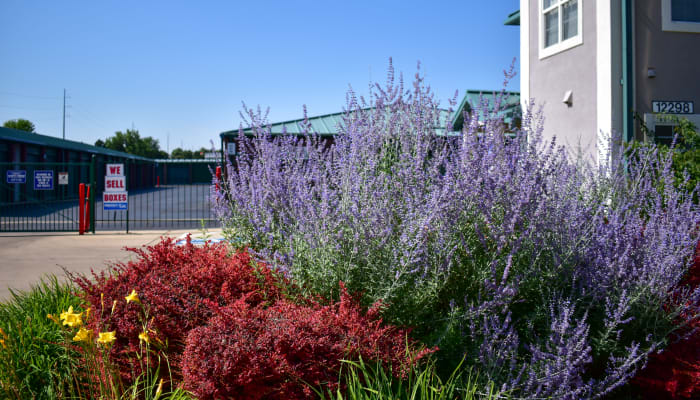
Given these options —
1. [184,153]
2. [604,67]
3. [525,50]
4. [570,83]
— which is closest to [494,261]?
[604,67]

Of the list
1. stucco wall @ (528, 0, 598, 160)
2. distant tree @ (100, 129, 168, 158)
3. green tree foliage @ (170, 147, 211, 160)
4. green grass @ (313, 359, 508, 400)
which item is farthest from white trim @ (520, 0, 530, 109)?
green tree foliage @ (170, 147, 211, 160)

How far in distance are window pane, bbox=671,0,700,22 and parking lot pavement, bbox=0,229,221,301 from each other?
8.61 metres

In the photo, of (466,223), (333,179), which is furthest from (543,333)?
(333,179)

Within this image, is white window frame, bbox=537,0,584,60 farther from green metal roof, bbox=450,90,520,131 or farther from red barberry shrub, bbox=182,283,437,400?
red barberry shrub, bbox=182,283,437,400

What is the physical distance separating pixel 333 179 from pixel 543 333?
1.54m

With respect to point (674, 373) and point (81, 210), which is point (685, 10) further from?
point (81, 210)

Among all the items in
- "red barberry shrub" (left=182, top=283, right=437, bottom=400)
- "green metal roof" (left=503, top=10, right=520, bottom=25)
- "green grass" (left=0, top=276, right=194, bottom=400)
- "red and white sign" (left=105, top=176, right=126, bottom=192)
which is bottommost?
"green grass" (left=0, top=276, right=194, bottom=400)

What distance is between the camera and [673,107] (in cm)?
852

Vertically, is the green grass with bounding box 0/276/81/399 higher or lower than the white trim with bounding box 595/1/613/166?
lower

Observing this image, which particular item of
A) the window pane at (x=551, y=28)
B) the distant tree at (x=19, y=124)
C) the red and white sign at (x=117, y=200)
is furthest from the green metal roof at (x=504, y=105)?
the distant tree at (x=19, y=124)

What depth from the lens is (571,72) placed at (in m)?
9.33

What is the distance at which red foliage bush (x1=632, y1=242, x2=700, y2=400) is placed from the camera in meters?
2.51

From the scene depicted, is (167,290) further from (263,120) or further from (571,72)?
(571,72)

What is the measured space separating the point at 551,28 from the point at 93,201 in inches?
446
